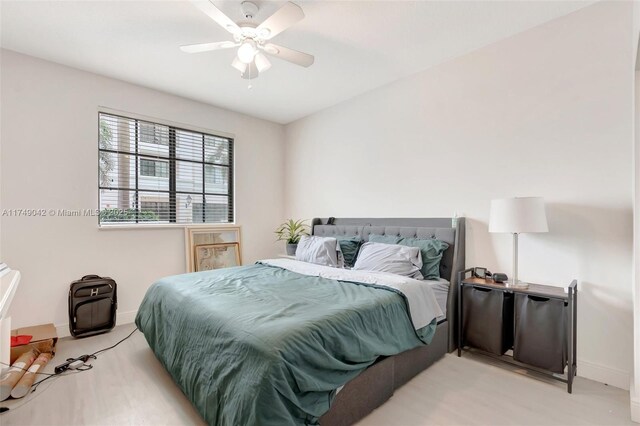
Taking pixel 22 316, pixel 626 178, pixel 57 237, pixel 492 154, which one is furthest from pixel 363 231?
pixel 22 316

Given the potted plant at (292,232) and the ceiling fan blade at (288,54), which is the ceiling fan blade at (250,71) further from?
the potted plant at (292,232)

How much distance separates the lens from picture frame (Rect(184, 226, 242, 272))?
403 cm

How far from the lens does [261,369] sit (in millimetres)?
1383

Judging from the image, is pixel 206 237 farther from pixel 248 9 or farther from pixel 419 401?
pixel 419 401

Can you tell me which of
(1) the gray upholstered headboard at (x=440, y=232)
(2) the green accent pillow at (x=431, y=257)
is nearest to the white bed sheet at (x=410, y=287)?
(2) the green accent pillow at (x=431, y=257)

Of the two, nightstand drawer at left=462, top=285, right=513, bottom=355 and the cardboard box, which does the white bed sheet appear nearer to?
nightstand drawer at left=462, top=285, right=513, bottom=355

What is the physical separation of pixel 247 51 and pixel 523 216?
2.43 meters

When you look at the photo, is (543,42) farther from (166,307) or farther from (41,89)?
(41,89)

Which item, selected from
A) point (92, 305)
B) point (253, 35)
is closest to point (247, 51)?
point (253, 35)

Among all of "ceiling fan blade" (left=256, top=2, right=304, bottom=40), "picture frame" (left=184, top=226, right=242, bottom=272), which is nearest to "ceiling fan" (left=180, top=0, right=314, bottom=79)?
"ceiling fan blade" (left=256, top=2, right=304, bottom=40)

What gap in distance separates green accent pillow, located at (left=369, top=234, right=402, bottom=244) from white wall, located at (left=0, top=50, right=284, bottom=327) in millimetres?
2528

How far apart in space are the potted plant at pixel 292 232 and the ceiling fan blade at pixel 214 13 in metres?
2.88

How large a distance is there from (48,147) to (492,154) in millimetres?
4422

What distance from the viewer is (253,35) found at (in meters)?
2.22
